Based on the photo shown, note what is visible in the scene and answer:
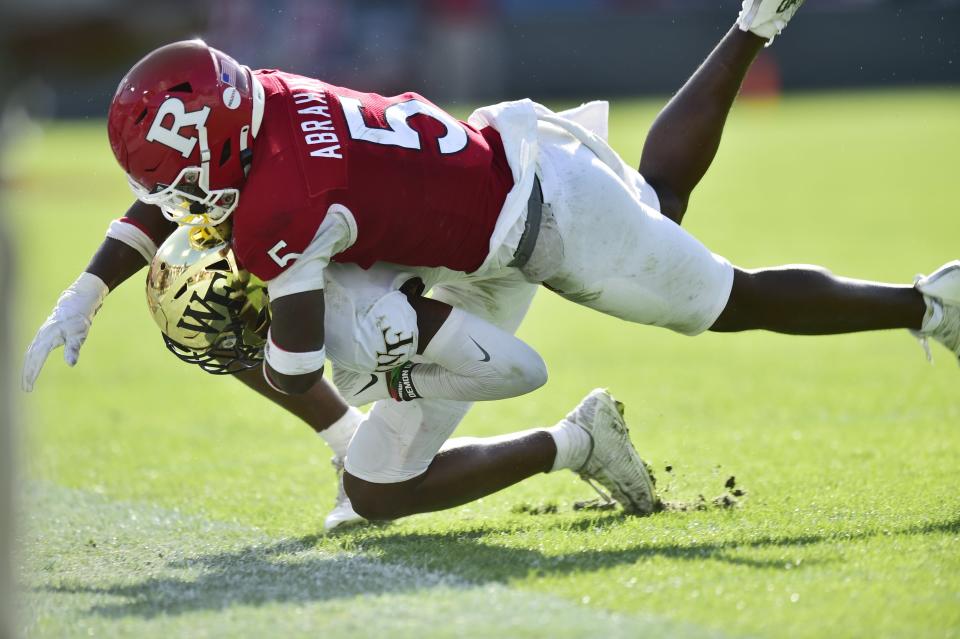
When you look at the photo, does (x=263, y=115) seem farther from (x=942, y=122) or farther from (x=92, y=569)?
(x=942, y=122)

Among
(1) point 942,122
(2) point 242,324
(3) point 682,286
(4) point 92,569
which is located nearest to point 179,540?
(4) point 92,569

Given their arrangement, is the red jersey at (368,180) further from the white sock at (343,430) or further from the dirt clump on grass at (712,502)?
the dirt clump on grass at (712,502)

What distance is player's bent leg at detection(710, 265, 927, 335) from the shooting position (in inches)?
144

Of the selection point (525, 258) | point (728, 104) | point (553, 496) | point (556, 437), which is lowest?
point (553, 496)

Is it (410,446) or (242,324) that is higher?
(242,324)

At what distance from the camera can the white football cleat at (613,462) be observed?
3.81 metres

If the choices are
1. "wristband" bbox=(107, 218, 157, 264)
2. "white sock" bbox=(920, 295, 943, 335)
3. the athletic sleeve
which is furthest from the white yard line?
"white sock" bbox=(920, 295, 943, 335)

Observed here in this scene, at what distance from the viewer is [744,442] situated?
15.6ft

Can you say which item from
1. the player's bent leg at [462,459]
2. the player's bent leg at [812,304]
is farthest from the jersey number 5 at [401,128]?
the player's bent leg at [812,304]

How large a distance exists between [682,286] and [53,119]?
64.3 ft

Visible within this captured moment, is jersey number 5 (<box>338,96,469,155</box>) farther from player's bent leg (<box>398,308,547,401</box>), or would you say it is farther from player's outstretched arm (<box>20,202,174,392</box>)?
player's outstretched arm (<box>20,202,174,392</box>)

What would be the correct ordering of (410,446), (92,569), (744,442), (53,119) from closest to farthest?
1. (92,569)
2. (410,446)
3. (744,442)
4. (53,119)

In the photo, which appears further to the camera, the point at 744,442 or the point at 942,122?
the point at 942,122

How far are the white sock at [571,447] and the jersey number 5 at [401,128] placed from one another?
1.01 meters
